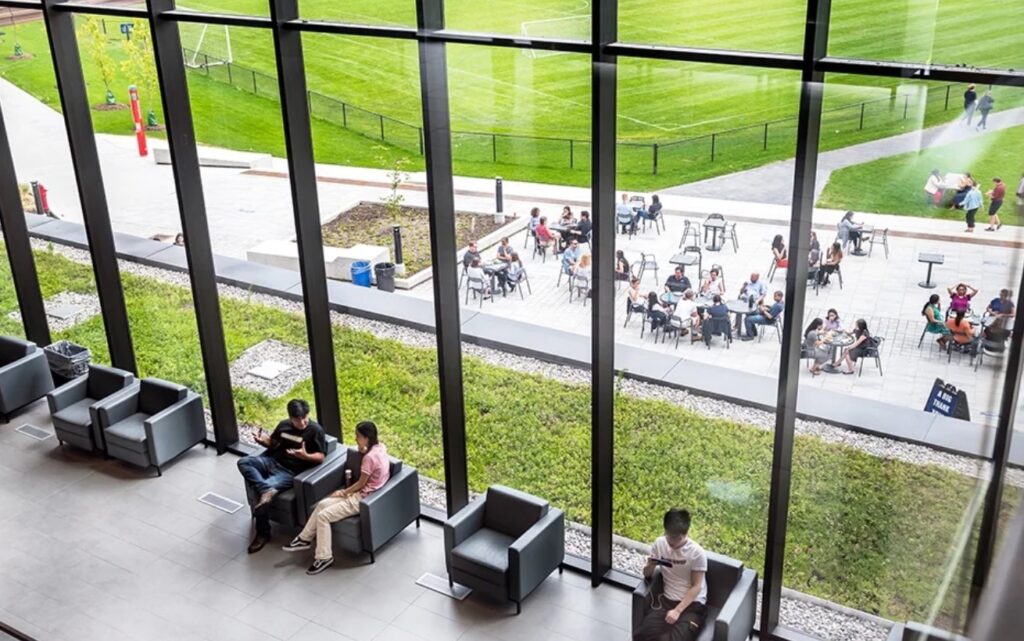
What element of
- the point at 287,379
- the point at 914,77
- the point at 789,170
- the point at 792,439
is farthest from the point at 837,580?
the point at 287,379

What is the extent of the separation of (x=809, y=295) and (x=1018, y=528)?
5.80 meters

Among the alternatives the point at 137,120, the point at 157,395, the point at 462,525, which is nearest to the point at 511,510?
the point at 462,525

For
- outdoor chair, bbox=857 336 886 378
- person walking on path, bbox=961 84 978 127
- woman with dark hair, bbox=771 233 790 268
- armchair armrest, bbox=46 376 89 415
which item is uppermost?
person walking on path, bbox=961 84 978 127

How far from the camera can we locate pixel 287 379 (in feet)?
30.0

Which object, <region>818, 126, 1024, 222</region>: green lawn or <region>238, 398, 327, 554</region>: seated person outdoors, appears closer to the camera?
<region>818, 126, 1024, 222</region>: green lawn

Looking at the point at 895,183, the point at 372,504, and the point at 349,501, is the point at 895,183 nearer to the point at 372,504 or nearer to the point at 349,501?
the point at 372,504

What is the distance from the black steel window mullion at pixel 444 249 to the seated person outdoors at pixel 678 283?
76.3 inches

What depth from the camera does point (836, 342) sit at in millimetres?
6004

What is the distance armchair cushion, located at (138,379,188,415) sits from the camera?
31.0ft

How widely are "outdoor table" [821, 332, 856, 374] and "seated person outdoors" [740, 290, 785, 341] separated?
344mm

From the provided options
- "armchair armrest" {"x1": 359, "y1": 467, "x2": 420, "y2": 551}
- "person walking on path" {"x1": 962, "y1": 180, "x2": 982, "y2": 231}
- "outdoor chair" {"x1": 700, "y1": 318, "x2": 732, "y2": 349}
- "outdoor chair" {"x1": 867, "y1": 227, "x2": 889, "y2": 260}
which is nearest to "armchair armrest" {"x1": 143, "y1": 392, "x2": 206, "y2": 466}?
"armchair armrest" {"x1": 359, "y1": 467, "x2": 420, "y2": 551}

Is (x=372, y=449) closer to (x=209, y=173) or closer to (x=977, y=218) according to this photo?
(x=209, y=173)

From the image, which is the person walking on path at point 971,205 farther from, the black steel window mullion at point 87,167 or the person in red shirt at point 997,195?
the black steel window mullion at point 87,167

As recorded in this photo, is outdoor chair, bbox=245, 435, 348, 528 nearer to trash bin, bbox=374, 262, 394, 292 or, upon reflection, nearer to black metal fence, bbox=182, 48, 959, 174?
trash bin, bbox=374, 262, 394, 292
